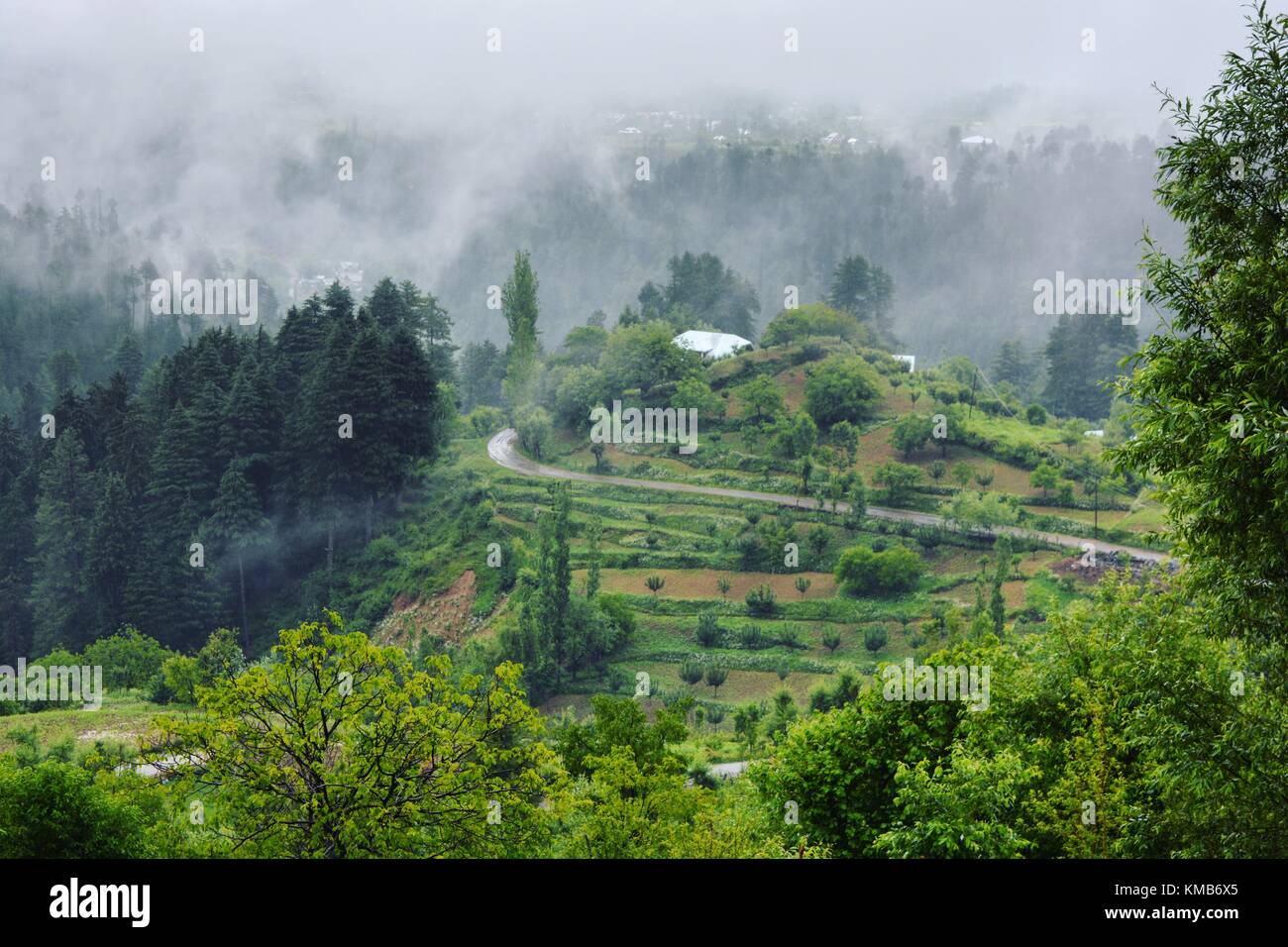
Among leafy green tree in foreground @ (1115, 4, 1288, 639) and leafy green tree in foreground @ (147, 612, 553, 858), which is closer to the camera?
leafy green tree in foreground @ (1115, 4, 1288, 639)

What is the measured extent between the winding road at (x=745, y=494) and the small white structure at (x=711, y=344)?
53.7 ft

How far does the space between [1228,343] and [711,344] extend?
77058 mm

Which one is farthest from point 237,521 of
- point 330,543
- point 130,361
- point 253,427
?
point 130,361

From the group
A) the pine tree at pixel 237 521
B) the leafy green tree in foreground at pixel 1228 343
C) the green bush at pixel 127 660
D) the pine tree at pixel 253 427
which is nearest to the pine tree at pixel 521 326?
the pine tree at pixel 253 427

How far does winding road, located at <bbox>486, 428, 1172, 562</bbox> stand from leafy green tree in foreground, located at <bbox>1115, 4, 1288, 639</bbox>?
127 ft

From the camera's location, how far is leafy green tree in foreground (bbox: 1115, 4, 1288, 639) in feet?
44.3

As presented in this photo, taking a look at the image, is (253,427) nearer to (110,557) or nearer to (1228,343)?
(110,557)

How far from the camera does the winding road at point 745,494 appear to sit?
53906 millimetres

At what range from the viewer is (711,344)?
297ft

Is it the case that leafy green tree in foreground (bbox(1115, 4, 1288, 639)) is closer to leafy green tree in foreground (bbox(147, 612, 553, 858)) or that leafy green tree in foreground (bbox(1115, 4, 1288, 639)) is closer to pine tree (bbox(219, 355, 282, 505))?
leafy green tree in foreground (bbox(147, 612, 553, 858))

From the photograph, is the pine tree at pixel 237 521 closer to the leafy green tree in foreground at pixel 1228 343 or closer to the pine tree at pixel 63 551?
the pine tree at pixel 63 551

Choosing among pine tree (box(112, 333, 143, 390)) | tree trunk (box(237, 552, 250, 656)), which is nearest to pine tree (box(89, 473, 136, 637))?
tree trunk (box(237, 552, 250, 656))

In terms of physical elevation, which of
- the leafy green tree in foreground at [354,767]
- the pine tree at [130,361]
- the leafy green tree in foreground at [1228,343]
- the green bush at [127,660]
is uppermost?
the pine tree at [130,361]

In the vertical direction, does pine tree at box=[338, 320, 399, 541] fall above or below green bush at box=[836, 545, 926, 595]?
above
